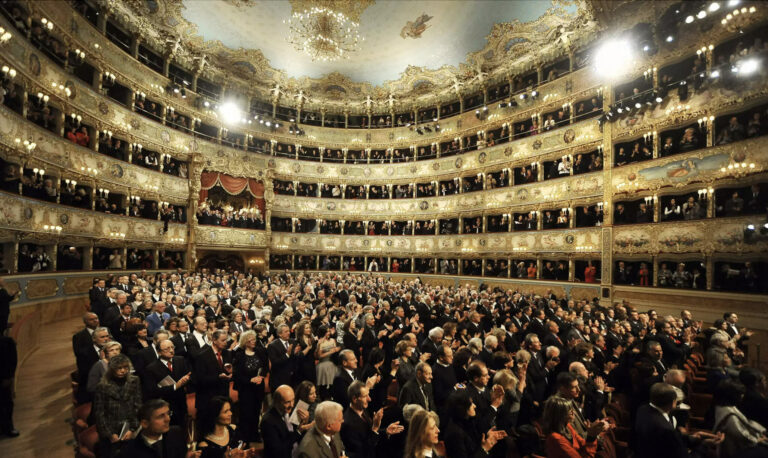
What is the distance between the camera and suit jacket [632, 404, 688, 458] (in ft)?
11.5

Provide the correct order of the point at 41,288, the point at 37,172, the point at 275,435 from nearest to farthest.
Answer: the point at 275,435
the point at 41,288
the point at 37,172

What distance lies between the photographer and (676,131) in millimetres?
16016

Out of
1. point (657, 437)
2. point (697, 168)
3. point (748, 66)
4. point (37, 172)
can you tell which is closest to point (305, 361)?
point (657, 437)

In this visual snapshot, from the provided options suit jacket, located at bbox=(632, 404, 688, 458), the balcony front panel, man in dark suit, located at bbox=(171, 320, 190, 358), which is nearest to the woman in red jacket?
suit jacket, located at bbox=(632, 404, 688, 458)

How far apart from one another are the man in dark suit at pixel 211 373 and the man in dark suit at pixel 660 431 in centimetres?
518

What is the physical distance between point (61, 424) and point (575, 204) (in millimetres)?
20616

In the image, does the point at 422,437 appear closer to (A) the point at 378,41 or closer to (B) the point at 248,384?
(B) the point at 248,384

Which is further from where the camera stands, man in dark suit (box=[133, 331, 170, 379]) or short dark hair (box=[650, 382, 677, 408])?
man in dark suit (box=[133, 331, 170, 379])

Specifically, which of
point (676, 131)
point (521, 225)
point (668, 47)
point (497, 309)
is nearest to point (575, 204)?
point (521, 225)

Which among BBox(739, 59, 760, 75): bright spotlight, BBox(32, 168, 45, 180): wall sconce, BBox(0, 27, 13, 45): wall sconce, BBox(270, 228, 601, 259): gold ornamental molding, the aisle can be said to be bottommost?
the aisle

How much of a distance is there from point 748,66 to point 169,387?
1997 cm

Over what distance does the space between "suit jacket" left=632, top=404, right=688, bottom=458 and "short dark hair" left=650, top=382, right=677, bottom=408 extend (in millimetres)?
103

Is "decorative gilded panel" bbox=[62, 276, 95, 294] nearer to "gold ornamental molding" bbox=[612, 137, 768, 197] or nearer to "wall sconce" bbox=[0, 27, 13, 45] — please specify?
"wall sconce" bbox=[0, 27, 13, 45]

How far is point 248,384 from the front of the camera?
511 centimetres
